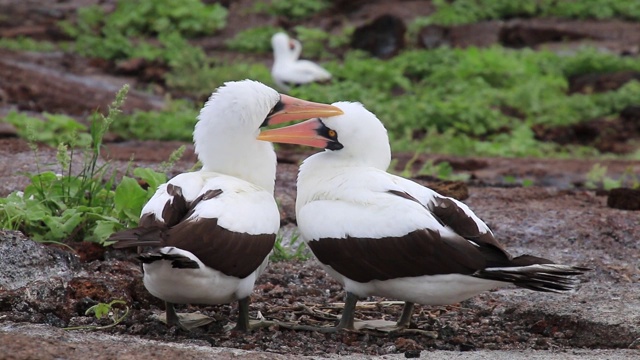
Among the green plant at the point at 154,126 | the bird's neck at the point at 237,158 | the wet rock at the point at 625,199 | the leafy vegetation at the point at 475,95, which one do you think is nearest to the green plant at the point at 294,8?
the leafy vegetation at the point at 475,95

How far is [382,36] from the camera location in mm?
22484

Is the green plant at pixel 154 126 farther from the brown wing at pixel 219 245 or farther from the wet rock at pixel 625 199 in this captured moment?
the brown wing at pixel 219 245

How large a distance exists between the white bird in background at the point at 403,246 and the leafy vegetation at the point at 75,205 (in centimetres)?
124

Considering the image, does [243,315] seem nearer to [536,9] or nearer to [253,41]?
[253,41]

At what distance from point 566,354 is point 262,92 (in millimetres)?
2210

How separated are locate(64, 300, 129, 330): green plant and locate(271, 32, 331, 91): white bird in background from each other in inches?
486

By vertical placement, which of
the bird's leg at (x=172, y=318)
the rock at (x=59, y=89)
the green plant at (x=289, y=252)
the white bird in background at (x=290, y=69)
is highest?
the bird's leg at (x=172, y=318)

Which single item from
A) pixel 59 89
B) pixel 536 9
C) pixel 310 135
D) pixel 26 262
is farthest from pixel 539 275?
pixel 536 9

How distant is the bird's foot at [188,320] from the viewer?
5.79 m

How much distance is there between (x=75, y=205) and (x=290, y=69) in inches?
468

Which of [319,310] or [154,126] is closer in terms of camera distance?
[319,310]

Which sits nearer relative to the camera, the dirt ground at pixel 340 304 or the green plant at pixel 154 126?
the dirt ground at pixel 340 304

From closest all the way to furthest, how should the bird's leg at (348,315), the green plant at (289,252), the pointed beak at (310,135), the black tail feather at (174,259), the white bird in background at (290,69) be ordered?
the black tail feather at (174,259)
the bird's leg at (348,315)
the pointed beak at (310,135)
the green plant at (289,252)
the white bird in background at (290,69)

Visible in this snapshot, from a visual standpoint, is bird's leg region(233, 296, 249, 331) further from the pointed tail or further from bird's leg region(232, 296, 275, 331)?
the pointed tail
